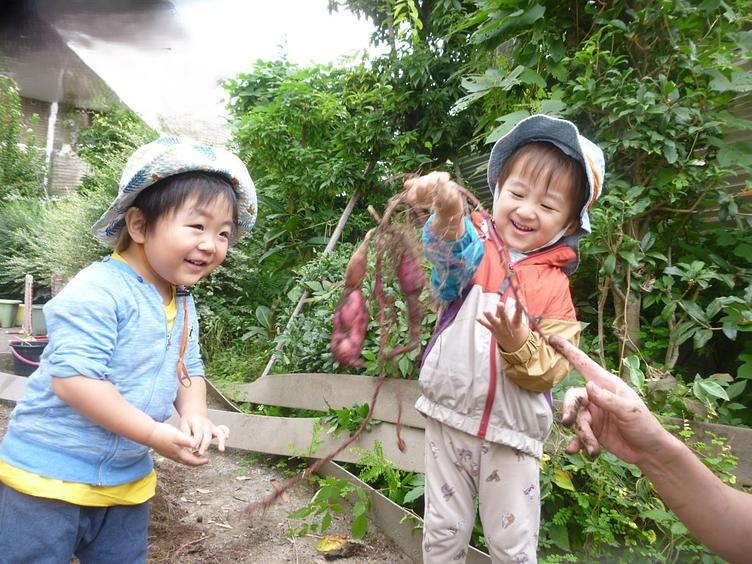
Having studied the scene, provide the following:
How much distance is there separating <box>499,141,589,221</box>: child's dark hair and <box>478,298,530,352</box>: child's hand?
1.41 feet

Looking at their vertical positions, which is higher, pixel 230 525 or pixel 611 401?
pixel 611 401

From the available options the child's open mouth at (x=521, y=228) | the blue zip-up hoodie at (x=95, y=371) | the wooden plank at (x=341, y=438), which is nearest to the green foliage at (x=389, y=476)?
the wooden plank at (x=341, y=438)

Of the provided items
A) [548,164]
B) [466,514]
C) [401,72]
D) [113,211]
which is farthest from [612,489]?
[401,72]

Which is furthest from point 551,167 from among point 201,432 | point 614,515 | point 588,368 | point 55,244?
point 55,244

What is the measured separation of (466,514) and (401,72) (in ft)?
12.8

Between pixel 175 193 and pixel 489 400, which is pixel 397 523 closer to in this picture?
pixel 489 400

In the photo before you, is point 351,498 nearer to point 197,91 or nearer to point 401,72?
point 401,72

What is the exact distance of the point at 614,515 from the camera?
1.87 meters

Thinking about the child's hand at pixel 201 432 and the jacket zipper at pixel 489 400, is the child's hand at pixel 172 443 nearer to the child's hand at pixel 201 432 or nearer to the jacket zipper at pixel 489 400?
the child's hand at pixel 201 432

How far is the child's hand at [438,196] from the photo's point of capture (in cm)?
109

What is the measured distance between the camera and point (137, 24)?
16.0 ft

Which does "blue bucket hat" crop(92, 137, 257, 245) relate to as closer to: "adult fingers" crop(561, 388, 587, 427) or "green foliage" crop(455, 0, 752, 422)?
"adult fingers" crop(561, 388, 587, 427)

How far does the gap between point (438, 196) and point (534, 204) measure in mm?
445

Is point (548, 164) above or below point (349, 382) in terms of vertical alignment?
above
